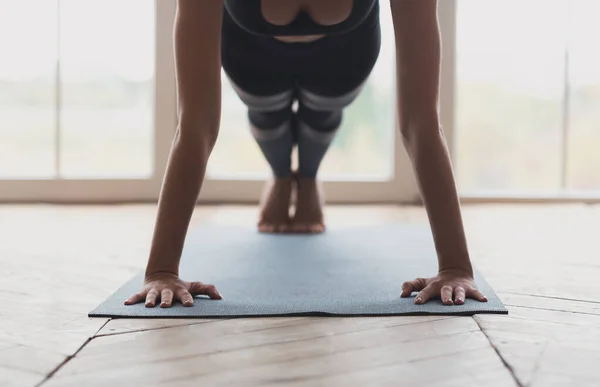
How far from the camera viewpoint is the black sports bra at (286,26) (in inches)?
56.6

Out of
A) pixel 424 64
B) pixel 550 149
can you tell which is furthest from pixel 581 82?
pixel 424 64

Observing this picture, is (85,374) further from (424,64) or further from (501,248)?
(501,248)

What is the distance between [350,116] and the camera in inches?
125

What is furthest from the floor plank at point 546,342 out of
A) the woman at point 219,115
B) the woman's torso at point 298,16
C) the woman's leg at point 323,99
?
the woman's leg at point 323,99

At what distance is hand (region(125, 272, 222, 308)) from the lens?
1080mm

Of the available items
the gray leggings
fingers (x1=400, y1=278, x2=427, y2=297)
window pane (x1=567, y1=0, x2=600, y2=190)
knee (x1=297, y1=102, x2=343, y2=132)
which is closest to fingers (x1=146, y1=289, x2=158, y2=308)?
fingers (x1=400, y1=278, x2=427, y2=297)

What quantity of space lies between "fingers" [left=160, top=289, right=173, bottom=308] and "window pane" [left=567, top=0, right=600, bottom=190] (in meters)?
2.45

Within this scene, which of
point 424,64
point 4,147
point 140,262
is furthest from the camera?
point 4,147

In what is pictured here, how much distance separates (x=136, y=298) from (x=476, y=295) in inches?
19.8

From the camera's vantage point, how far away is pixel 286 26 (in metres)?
1.46

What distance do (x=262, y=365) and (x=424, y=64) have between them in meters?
0.58

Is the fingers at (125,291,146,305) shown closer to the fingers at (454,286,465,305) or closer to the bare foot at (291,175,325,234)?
the fingers at (454,286,465,305)

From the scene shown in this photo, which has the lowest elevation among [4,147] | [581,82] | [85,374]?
[85,374]

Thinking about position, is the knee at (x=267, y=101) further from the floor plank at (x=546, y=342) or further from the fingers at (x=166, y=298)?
the floor plank at (x=546, y=342)
